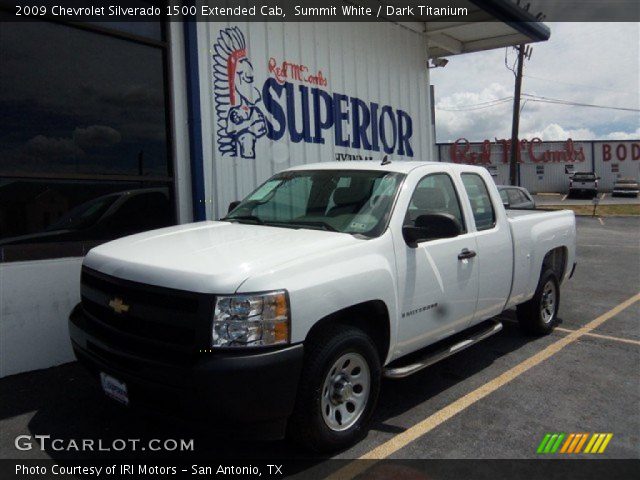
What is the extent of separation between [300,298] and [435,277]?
4.87 ft

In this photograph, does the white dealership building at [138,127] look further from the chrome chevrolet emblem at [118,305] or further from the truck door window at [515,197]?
the truck door window at [515,197]

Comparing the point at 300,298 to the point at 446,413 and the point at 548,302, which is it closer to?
the point at 446,413

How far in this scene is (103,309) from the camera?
3.56 meters

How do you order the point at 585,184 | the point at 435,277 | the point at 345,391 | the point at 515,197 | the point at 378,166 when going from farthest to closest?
the point at 585,184 < the point at 515,197 < the point at 378,166 < the point at 435,277 < the point at 345,391

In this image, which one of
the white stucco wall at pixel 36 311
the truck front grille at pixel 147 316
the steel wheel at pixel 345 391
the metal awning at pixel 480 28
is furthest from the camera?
the metal awning at pixel 480 28

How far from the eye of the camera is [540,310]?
609 centimetres

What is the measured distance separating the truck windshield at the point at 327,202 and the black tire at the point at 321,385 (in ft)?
2.55

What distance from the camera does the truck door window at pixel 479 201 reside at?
16.6 ft

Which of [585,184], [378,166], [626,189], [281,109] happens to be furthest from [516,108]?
[378,166]

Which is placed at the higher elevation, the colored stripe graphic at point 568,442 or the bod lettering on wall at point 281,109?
the bod lettering on wall at point 281,109

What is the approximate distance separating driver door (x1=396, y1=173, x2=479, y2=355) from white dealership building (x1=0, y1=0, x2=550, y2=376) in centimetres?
312

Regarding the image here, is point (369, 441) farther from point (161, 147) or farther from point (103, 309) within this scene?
point (161, 147)

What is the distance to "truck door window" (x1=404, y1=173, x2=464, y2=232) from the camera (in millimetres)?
4402

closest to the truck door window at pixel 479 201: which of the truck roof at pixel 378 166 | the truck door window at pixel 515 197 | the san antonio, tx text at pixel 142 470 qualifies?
the truck roof at pixel 378 166
